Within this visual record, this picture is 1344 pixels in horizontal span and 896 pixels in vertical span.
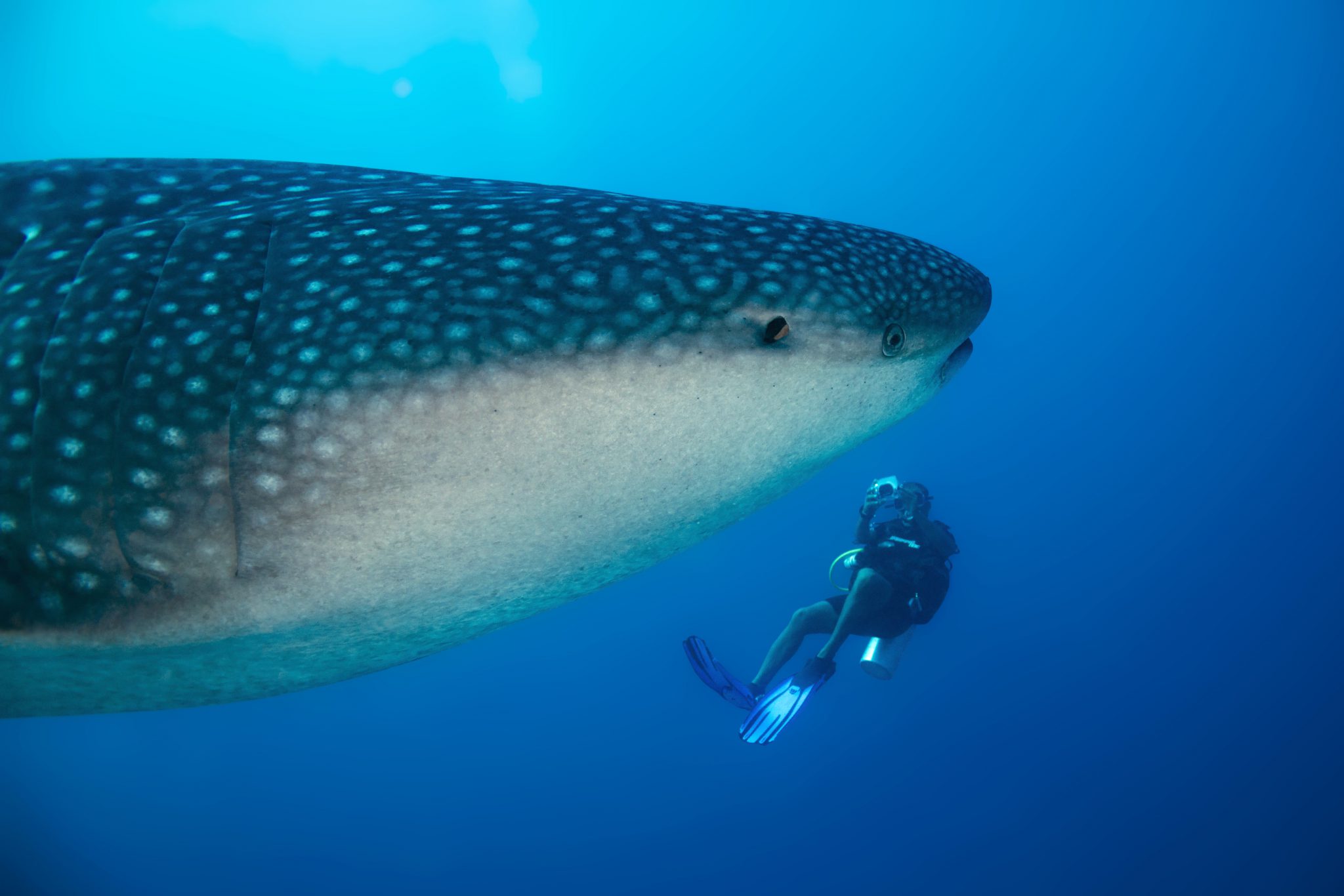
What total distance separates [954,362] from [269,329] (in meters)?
1.82

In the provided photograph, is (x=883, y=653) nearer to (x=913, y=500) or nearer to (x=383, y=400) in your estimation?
(x=913, y=500)

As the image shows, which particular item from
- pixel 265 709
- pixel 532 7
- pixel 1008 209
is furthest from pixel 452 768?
pixel 1008 209

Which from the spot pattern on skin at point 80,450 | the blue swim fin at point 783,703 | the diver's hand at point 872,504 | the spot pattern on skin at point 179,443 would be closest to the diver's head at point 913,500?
the diver's hand at point 872,504

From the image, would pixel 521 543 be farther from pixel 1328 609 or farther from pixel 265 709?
pixel 1328 609

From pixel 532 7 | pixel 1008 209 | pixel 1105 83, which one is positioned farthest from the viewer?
pixel 1008 209

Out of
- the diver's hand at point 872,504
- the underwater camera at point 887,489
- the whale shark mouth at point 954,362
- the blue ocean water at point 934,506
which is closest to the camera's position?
the whale shark mouth at point 954,362

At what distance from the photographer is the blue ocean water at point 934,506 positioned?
1281 inches

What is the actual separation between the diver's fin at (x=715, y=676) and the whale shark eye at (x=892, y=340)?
10.6 feet

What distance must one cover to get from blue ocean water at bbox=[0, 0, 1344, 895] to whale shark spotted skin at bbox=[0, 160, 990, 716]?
22.8 metres

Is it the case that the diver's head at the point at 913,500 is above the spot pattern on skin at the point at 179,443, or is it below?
below

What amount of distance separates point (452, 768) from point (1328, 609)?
57.8 m

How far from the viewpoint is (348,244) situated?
1612 millimetres

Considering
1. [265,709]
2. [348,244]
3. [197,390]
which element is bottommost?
[265,709]

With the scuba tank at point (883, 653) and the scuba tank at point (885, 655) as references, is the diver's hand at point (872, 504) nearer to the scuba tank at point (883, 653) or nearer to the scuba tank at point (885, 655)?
the scuba tank at point (883, 653)
